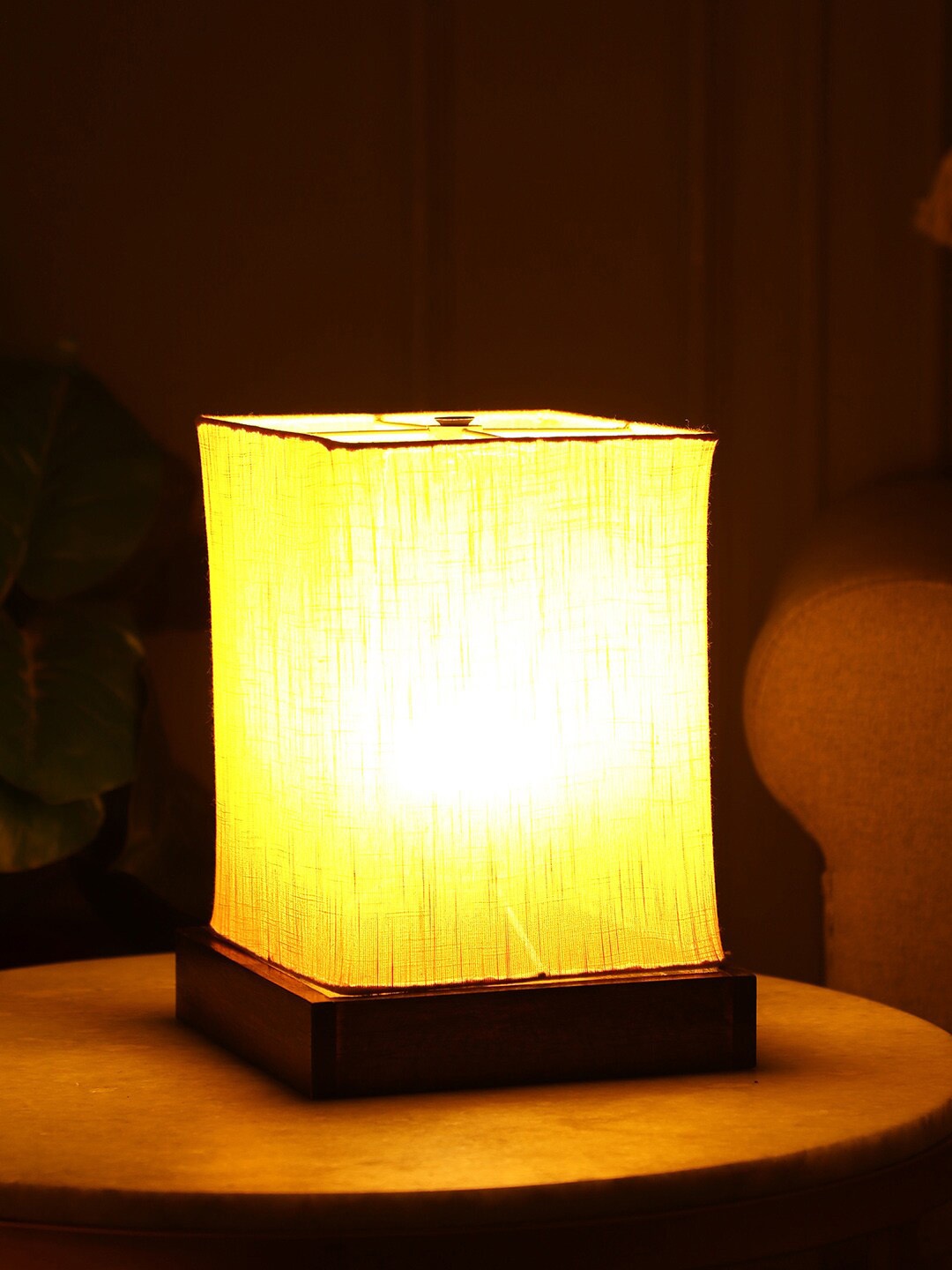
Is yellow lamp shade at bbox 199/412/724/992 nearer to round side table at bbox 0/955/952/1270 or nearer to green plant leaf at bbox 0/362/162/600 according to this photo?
round side table at bbox 0/955/952/1270

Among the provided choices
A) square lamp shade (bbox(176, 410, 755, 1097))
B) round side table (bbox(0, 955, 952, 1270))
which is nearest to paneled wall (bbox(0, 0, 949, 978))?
square lamp shade (bbox(176, 410, 755, 1097))

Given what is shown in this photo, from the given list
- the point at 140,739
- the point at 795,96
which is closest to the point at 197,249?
the point at 140,739

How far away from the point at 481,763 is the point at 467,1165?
23 cm

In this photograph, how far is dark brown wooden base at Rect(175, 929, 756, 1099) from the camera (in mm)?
1105

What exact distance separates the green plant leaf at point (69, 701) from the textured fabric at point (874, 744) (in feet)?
1.80

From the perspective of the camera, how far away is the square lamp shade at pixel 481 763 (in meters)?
1.11

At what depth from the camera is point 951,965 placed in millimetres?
1775

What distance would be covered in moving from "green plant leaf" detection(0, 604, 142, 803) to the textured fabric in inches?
21.6

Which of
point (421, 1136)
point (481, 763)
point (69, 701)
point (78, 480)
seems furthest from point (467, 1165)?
point (78, 480)

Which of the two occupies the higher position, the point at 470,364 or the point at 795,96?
the point at 795,96

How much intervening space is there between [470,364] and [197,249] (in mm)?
Result: 287

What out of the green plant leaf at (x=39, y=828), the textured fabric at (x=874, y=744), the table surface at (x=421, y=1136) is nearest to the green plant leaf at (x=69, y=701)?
the green plant leaf at (x=39, y=828)

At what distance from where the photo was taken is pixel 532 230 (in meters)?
2.07

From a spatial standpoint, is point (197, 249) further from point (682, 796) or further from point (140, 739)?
point (682, 796)
